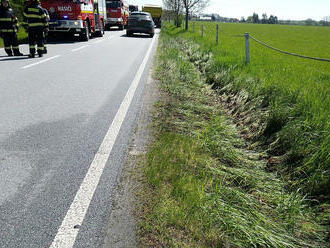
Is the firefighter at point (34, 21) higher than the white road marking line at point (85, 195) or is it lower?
higher

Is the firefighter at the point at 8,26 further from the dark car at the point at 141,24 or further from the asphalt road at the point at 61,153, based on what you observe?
the dark car at the point at 141,24

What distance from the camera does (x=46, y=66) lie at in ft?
29.0

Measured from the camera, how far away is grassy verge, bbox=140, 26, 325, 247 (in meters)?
2.12

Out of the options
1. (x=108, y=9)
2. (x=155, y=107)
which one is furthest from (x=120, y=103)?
(x=108, y=9)

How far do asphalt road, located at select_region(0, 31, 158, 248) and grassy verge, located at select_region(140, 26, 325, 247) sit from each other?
16.6 inches

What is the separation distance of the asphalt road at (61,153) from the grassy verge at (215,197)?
42cm

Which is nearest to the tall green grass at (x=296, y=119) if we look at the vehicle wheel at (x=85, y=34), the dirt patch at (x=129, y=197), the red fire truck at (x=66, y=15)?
the dirt patch at (x=129, y=197)

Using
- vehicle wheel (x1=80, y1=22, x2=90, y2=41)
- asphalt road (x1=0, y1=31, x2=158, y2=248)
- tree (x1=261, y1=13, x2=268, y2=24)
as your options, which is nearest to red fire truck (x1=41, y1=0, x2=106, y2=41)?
vehicle wheel (x1=80, y1=22, x2=90, y2=41)

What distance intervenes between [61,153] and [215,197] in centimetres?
184

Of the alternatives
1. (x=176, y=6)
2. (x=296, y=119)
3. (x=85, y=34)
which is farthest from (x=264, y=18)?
(x=296, y=119)

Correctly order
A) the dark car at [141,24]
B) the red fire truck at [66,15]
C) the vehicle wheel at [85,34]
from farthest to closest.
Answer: the dark car at [141,24] → the vehicle wheel at [85,34] → the red fire truck at [66,15]

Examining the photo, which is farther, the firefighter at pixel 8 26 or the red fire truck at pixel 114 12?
the red fire truck at pixel 114 12

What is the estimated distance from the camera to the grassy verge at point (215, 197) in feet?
6.97

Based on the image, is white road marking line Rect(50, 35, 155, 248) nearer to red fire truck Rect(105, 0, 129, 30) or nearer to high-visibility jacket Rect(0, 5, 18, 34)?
high-visibility jacket Rect(0, 5, 18, 34)
